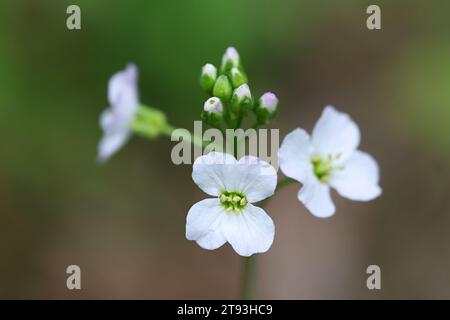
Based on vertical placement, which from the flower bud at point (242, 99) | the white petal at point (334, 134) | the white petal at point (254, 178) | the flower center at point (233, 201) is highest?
the flower bud at point (242, 99)

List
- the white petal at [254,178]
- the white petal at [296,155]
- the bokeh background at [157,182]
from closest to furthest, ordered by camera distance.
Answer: the white petal at [254,178]
the white petal at [296,155]
the bokeh background at [157,182]

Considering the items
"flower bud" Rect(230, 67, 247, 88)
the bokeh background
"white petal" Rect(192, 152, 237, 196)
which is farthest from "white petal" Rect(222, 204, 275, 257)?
the bokeh background

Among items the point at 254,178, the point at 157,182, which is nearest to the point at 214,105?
the point at 254,178

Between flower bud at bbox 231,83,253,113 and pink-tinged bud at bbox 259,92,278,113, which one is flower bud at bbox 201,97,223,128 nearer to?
flower bud at bbox 231,83,253,113

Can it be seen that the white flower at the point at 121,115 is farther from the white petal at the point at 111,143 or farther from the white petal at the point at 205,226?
the white petal at the point at 205,226

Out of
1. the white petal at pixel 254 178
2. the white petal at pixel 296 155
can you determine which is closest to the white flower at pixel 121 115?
the white petal at pixel 254 178

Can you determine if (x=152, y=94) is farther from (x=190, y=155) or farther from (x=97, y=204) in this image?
(x=190, y=155)

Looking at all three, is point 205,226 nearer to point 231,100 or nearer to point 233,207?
point 233,207
